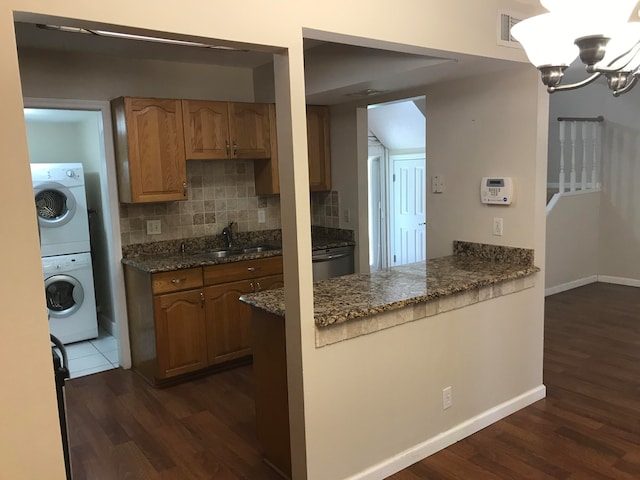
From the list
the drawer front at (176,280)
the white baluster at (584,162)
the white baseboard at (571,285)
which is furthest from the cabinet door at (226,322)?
the white baluster at (584,162)

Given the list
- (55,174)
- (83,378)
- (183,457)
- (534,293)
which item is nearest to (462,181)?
(534,293)

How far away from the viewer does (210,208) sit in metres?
4.40

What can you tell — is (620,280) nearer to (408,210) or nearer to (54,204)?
(408,210)

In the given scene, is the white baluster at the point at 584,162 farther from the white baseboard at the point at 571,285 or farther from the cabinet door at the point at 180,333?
the cabinet door at the point at 180,333

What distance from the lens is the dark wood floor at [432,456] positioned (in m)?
2.61

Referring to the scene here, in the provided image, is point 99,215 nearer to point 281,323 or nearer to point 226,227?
point 226,227

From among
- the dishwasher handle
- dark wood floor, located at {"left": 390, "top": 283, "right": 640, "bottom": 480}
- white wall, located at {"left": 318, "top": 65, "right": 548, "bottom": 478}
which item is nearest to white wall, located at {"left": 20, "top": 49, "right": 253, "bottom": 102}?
the dishwasher handle

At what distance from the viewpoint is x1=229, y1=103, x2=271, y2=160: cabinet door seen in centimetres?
409

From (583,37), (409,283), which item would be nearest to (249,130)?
(409,283)

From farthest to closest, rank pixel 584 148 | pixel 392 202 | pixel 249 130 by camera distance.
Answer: pixel 392 202 < pixel 584 148 < pixel 249 130

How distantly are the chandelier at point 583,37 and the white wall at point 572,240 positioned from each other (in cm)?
414

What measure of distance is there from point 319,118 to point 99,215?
95.9 inches

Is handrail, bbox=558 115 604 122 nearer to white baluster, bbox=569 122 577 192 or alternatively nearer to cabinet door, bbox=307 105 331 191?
white baluster, bbox=569 122 577 192

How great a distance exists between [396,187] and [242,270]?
3.31 meters
